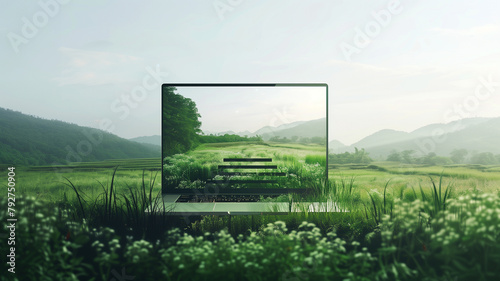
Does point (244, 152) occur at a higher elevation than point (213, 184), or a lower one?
higher

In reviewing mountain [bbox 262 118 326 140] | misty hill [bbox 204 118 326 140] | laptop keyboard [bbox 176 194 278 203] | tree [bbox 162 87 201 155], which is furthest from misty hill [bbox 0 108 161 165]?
mountain [bbox 262 118 326 140]

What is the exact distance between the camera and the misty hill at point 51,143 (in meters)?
7.95

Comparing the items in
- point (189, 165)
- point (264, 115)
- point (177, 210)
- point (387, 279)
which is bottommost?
point (387, 279)

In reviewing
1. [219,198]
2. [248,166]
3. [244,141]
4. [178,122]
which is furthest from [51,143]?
[248,166]

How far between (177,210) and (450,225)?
2803 mm

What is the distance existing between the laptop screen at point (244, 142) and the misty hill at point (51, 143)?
2.64 m

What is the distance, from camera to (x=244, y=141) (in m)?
4.99

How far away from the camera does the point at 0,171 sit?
6074 millimetres

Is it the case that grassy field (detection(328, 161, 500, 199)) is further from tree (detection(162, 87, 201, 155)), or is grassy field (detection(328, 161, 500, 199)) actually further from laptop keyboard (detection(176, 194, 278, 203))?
tree (detection(162, 87, 201, 155))

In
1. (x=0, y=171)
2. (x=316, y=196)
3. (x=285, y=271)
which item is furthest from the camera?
(x=0, y=171)

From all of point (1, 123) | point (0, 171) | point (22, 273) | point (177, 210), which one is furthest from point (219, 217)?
point (1, 123)

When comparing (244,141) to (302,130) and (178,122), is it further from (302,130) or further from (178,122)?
(178,122)

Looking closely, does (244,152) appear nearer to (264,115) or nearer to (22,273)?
Answer: (264,115)

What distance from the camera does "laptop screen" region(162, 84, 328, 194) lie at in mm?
4895
